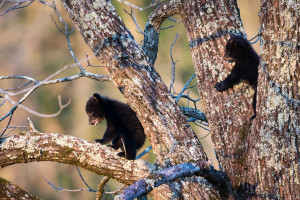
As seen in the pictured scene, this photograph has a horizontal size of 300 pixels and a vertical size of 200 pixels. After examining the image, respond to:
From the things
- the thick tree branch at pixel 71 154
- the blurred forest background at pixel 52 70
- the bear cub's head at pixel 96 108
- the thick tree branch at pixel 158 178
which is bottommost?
the thick tree branch at pixel 158 178

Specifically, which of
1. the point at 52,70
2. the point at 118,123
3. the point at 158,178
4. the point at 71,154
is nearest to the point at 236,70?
the point at 158,178

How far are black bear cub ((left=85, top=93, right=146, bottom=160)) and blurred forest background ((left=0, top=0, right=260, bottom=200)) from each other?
1125 centimetres

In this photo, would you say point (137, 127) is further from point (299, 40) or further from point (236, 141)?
point (299, 40)

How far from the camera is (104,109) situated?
6.05m

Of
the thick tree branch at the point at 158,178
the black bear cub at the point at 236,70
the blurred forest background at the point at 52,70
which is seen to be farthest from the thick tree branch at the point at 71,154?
the blurred forest background at the point at 52,70

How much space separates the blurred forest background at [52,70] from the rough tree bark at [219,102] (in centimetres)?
1322

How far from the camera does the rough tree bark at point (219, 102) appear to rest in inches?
132

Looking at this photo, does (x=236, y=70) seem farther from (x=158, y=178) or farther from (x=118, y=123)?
(x=118, y=123)

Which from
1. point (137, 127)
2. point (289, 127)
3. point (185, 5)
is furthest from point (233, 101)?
point (137, 127)

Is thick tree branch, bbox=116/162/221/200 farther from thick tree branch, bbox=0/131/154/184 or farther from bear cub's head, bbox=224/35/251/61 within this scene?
bear cub's head, bbox=224/35/251/61

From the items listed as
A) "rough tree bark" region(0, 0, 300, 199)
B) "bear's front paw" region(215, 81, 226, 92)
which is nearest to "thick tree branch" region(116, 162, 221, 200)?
"rough tree bark" region(0, 0, 300, 199)

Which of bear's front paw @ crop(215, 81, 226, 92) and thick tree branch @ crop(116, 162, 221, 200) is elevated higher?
bear's front paw @ crop(215, 81, 226, 92)

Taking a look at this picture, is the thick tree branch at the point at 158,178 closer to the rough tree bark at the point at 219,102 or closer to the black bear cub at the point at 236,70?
the rough tree bark at the point at 219,102

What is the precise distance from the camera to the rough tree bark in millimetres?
3365
